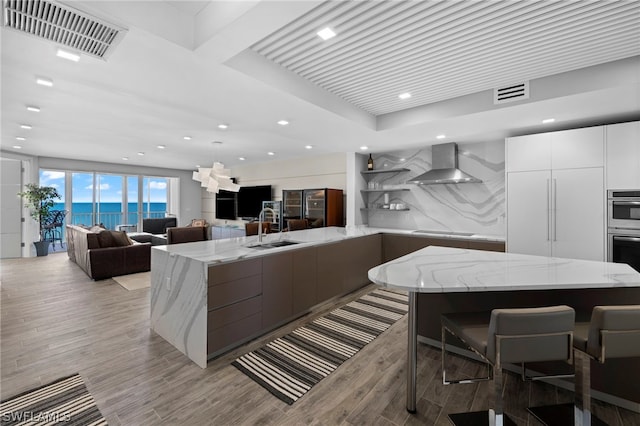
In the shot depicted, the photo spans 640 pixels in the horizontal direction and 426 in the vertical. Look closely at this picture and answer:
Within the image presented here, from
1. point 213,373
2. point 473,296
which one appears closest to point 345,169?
point 473,296

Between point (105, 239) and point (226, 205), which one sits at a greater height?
point (226, 205)

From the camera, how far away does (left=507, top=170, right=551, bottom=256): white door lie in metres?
3.74

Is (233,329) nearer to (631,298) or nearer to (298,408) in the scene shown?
(298,408)

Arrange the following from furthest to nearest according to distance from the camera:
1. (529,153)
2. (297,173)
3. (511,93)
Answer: (297,173), (529,153), (511,93)

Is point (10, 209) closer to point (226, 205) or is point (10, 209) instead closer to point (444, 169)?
point (226, 205)

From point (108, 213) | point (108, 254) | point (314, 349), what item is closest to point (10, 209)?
point (108, 213)

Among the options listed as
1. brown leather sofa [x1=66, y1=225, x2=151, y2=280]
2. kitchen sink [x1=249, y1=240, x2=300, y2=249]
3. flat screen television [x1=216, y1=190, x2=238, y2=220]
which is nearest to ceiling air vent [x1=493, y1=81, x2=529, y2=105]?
kitchen sink [x1=249, y1=240, x2=300, y2=249]

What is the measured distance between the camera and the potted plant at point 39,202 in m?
6.43

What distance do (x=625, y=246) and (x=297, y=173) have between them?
5.81 meters

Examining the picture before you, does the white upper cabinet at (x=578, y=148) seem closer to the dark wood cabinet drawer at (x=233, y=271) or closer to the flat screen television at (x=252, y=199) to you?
the dark wood cabinet drawer at (x=233, y=271)

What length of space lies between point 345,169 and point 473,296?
429cm

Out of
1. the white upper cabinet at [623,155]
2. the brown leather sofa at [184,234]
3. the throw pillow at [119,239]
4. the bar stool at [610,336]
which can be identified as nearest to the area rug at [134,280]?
the throw pillow at [119,239]

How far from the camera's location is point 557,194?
144 inches

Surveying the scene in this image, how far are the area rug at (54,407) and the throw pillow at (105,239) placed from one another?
357 centimetres
